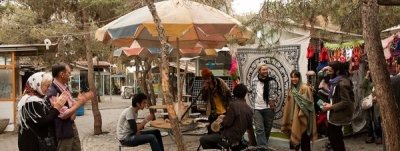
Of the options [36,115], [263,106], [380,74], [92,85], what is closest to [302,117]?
[263,106]

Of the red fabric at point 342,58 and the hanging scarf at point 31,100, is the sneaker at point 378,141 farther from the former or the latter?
the hanging scarf at point 31,100

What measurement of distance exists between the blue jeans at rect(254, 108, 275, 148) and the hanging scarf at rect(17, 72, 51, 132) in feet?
12.9

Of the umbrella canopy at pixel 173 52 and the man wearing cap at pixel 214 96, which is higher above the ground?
the umbrella canopy at pixel 173 52

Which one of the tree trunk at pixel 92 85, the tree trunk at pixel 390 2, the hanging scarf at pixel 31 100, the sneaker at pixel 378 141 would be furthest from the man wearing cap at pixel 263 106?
the tree trunk at pixel 92 85

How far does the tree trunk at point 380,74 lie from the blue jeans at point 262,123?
3.42 m

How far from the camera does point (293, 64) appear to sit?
29.2ft

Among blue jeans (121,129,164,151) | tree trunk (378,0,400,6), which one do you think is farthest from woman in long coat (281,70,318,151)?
tree trunk (378,0,400,6)

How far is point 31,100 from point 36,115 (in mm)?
178

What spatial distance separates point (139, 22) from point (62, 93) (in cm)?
206

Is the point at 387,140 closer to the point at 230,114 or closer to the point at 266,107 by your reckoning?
the point at 230,114

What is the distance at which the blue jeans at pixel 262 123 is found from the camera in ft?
25.7

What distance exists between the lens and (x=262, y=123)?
794cm

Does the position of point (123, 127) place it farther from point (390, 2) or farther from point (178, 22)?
point (390, 2)

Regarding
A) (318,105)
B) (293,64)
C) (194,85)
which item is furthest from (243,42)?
(194,85)
